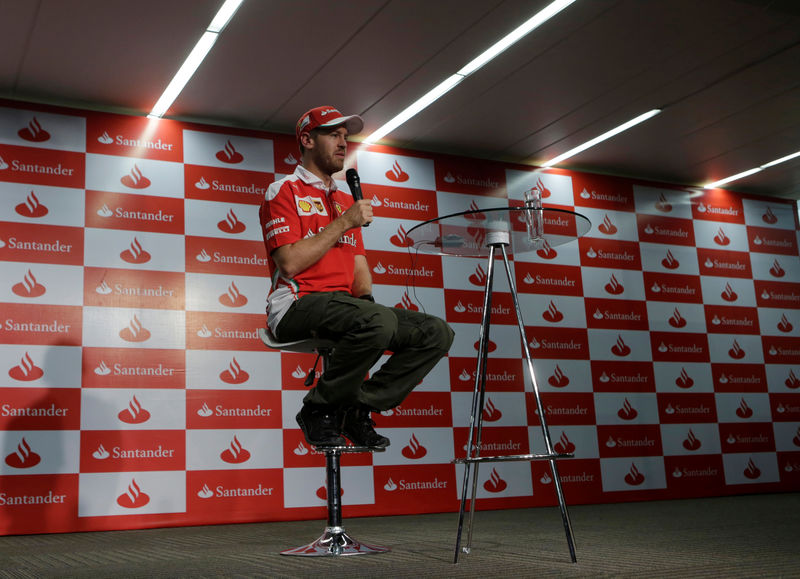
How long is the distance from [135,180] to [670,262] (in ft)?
13.3

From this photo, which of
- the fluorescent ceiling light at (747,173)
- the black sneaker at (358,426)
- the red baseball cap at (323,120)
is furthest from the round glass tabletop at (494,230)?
the fluorescent ceiling light at (747,173)

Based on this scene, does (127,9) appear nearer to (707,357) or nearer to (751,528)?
(751,528)

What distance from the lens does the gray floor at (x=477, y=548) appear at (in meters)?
2.06

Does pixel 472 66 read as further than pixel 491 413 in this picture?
No

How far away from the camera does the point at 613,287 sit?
597cm

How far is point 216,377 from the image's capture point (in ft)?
15.2

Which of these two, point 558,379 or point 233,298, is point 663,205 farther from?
point 233,298

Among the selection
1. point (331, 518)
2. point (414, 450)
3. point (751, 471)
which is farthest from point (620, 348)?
point (331, 518)

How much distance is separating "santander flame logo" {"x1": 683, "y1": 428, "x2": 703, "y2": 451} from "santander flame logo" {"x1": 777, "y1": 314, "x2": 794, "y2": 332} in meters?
1.37

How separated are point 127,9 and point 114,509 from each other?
2594 millimetres

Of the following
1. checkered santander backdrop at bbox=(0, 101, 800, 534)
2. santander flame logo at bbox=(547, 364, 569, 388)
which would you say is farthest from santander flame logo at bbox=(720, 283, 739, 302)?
santander flame logo at bbox=(547, 364, 569, 388)

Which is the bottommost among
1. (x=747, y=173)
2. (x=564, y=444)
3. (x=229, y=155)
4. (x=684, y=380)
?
(x=564, y=444)

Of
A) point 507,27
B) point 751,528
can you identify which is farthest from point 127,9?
point 751,528

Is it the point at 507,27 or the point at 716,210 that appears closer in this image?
the point at 507,27
